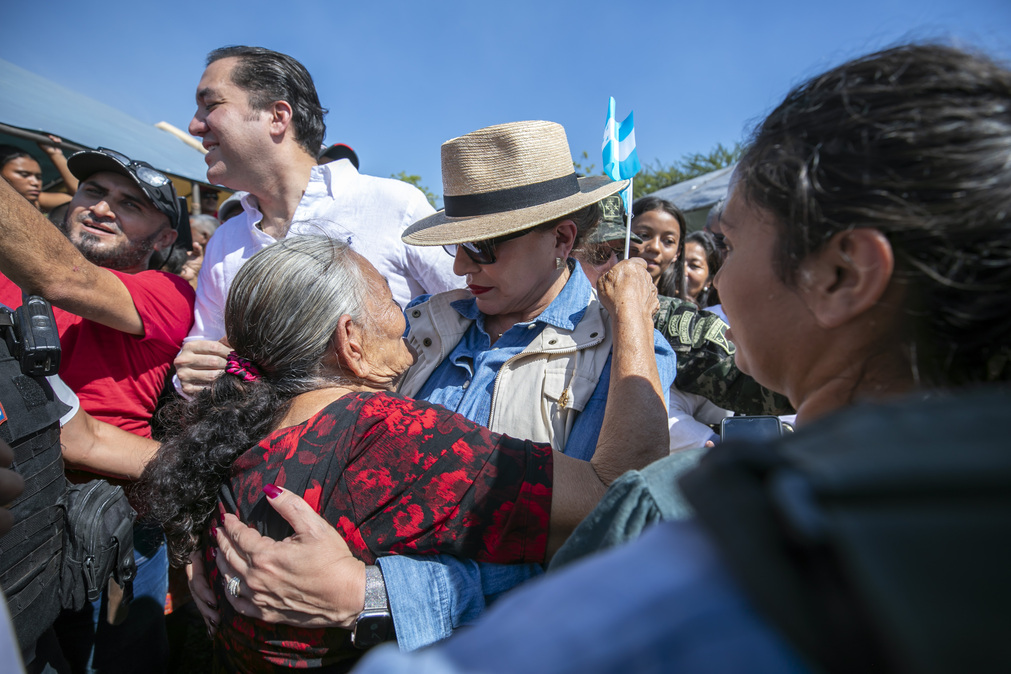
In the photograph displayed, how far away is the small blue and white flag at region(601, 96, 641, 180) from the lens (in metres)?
2.92

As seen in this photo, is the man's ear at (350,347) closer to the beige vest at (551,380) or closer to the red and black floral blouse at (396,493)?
the red and black floral blouse at (396,493)

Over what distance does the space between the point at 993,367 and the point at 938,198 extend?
0.26m

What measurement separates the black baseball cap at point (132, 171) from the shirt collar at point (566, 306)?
1.86m

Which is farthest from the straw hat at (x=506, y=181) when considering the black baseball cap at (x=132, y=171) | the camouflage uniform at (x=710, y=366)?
the black baseball cap at (x=132, y=171)

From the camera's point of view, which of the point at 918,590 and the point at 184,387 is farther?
the point at 184,387

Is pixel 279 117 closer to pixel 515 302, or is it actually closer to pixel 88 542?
pixel 515 302

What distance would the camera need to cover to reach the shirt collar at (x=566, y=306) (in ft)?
7.06

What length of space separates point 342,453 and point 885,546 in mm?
1276

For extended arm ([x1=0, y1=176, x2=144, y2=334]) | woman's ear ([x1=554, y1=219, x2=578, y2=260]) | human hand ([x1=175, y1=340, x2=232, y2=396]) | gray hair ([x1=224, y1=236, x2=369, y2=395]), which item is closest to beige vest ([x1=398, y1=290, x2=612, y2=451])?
woman's ear ([x1=554, y1=219, x2=578, y2=260])

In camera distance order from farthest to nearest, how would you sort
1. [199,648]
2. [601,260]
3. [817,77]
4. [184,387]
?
1. [199,648]
2. [601,260]
3. [184,387]
4. [817,77]

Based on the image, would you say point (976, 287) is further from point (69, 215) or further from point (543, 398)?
point (69, 215)

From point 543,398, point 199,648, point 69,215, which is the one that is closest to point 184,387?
point 69,215

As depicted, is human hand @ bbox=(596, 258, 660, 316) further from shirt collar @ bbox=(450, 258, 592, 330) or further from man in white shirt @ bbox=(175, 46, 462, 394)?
man in white shirt @ bbox=(175, 46, 462, 394)

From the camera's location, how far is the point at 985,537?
15.9 inches
